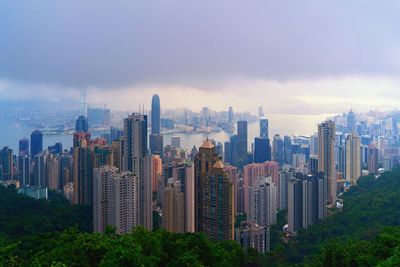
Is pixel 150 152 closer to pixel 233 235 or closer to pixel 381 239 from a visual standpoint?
pixel 233 235

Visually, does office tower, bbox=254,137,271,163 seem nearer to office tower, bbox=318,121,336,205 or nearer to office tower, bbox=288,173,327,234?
office tower, bbox=318,121,336,205

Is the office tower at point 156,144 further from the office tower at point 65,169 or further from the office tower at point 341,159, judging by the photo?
the office tower at point 341,159

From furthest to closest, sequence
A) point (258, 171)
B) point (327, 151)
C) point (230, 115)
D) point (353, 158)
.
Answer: point (353, 158), point (327, 151), point (258, 171), point (230, 115)

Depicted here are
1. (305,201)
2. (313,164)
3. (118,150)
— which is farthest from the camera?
(313,164)

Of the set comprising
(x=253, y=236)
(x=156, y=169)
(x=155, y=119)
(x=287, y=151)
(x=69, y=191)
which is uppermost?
(x=155, y=119)

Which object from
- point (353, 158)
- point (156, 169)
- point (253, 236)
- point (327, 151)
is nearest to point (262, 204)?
point (253, 236)

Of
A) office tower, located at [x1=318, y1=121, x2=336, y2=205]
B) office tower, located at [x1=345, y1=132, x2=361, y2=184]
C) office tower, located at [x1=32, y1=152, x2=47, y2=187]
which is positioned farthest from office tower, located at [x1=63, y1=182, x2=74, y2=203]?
office tower, located at [x1=345, y1=132, x2=361, y2=184]

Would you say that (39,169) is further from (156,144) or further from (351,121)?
(351,121)
